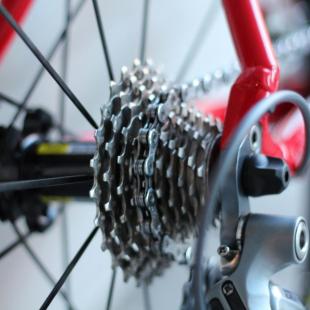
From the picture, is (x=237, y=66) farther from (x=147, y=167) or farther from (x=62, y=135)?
(x=147, y=167)

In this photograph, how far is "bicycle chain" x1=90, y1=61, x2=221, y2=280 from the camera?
15.5 inches

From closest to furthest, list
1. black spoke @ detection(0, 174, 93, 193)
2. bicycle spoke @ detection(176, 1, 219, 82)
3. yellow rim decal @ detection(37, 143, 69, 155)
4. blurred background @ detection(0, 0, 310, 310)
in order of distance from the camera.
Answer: black spoke @ detection(0, 174, 93, 193), yellow rim decal @ detection(37, 143, 69, 155), blurred background @ detection(0, 0, 310, 310), bicycle spoke @ detection(176, 1, 219, 82)

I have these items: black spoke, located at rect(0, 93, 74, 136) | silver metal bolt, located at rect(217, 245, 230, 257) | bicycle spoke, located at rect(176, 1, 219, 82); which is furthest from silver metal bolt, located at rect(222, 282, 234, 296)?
bicycle spoke, located at rect(176, 1, 219, 82)

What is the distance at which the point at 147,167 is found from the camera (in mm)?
394

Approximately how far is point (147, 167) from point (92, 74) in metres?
0.38

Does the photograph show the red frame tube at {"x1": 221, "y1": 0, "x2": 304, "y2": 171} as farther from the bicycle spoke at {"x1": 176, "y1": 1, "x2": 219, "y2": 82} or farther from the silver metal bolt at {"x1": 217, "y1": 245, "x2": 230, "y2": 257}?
the bicycle spoke at {"x1": 176, "y1": 1, "x2": 219, "y2": 82}

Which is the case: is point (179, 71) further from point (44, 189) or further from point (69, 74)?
point (44, 189)

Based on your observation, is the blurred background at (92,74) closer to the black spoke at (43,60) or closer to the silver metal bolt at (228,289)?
the black spoke at (43,60)

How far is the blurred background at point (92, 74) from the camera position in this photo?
0.64m

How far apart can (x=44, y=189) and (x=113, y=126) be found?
137 mm

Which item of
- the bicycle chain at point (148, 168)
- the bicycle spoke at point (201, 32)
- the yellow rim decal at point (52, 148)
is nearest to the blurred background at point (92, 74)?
the bicycle spoke at point (201, 32)

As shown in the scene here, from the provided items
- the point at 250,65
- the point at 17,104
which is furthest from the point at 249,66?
the point at 17,104

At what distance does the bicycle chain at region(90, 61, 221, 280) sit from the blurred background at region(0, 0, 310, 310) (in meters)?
0.23

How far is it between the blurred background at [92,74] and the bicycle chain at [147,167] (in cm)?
23
